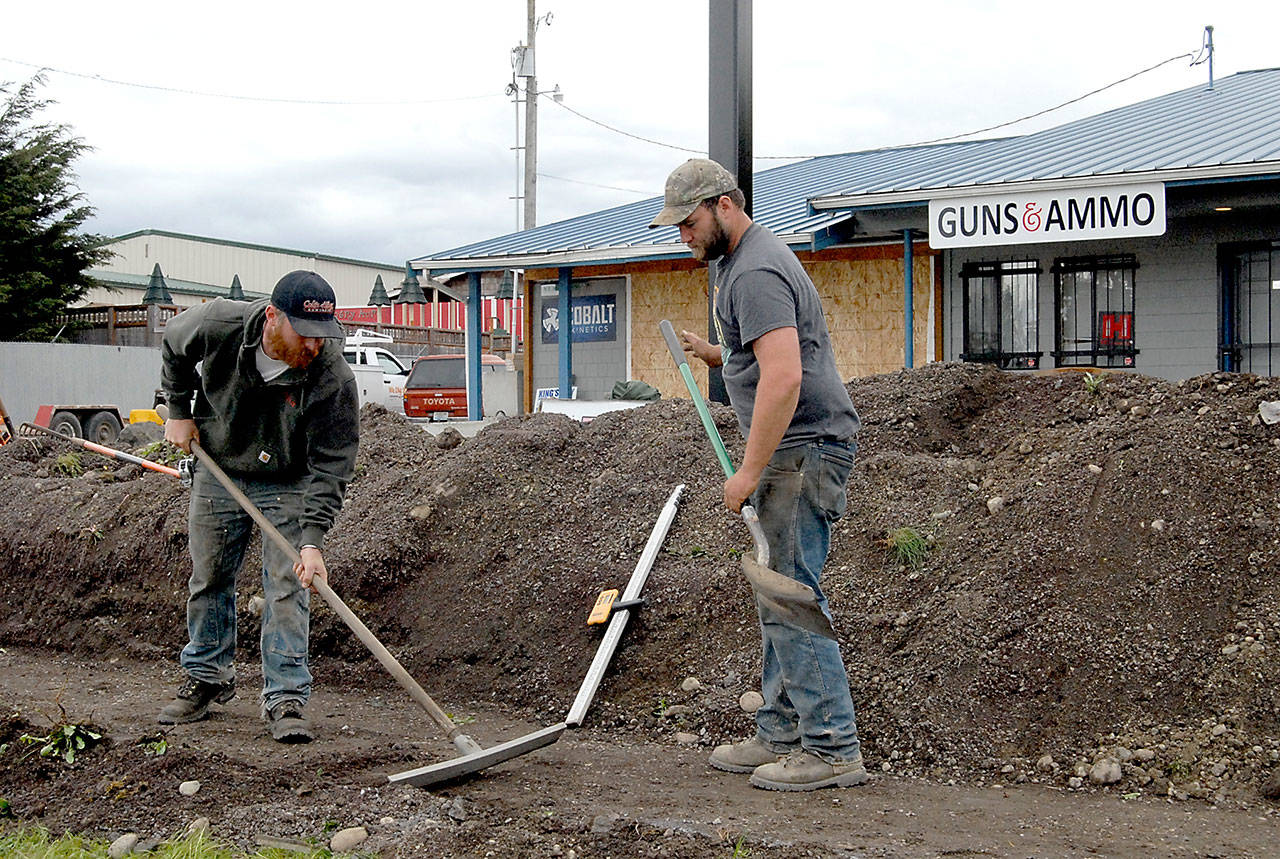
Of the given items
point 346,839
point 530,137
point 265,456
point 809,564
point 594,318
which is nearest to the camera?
point 346,839

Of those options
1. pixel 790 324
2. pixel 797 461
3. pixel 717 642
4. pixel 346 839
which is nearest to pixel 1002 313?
pixel 717 642

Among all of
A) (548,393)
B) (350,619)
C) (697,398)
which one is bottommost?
(350,619)

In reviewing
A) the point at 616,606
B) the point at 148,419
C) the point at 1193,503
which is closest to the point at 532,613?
the point at 616,606

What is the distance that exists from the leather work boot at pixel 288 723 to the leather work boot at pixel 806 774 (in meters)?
1.69

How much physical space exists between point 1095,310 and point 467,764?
32.3 feet

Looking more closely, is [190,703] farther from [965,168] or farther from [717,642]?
[965,168]

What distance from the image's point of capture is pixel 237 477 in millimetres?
4676

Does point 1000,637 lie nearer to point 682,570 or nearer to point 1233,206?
point 682,570

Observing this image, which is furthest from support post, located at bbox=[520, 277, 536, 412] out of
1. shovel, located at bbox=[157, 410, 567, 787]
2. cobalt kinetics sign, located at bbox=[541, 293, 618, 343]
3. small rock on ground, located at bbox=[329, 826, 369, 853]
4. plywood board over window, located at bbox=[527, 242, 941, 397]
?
small rock on ground, located at bbox=[329, 826, 369, 853]

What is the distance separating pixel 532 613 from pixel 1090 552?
244cm

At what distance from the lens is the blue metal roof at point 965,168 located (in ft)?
35.7

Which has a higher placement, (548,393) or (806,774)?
(548,393)

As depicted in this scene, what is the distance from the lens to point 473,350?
54.2 ft

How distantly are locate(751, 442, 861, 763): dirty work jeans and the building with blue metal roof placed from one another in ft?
25.0
